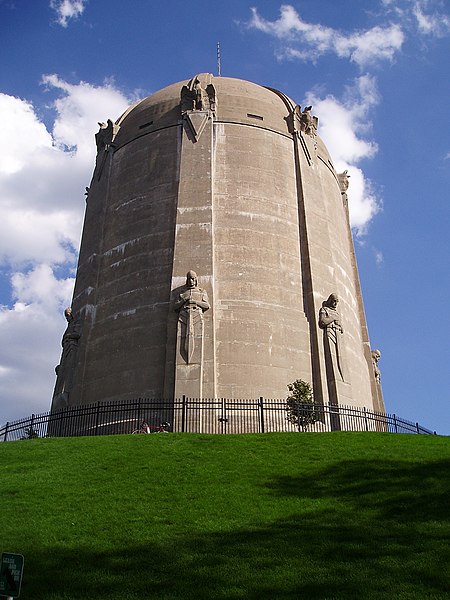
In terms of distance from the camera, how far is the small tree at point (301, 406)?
25883 millimetres

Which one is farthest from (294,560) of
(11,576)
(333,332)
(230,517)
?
(333,332)

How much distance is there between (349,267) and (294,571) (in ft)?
96.9

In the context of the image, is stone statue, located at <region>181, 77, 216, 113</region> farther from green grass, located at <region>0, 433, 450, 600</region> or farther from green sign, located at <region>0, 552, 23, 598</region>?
green sign, located at <region>0, 552, 23, 598</region>

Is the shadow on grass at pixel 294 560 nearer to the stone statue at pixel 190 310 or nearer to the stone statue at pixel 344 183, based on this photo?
the stone statue at pixel 190 310

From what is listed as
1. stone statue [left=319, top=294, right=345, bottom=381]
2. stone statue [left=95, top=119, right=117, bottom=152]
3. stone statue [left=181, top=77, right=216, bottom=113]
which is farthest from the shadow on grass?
stone statue [left=95, top=119, right=117, bottom=152]

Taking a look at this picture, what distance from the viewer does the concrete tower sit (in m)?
29.4

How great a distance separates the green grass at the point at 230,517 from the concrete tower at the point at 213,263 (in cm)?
825

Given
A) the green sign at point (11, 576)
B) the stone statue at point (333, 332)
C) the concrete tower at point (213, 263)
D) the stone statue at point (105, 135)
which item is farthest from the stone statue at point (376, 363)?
the green sign at point (11, 576)

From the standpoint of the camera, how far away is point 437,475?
16.6 metres

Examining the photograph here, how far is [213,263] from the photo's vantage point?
3077 centimetres

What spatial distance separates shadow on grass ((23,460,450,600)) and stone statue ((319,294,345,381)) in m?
Answer: 15.3

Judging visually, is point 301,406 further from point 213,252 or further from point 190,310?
point 213,252

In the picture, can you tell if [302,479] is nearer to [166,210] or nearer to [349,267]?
[166,210]

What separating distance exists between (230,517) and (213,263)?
1787 centimetres
